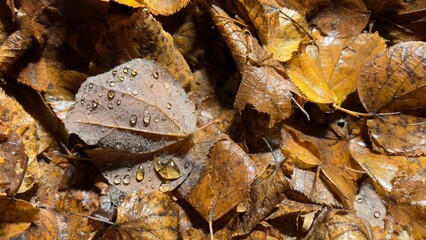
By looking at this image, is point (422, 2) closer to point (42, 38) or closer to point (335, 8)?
point (335, 8)

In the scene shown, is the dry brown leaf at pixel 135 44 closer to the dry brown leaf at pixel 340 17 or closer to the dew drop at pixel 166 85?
the dew drop at pixel 166 85

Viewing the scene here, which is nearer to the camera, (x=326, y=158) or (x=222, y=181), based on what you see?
(x=222, y=181)

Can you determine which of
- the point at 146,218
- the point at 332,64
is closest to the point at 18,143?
the point at 146,218

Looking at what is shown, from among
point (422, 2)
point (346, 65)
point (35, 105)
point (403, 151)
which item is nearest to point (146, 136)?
point (35, 105)

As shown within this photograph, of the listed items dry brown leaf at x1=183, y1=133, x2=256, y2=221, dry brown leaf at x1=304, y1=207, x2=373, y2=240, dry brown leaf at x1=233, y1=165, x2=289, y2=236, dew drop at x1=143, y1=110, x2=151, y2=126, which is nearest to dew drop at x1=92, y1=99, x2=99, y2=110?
dew drop at x1=143, y1=110, x2=151, y2=126

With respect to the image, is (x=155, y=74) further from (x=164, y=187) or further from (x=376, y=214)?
(x=376, y=214)

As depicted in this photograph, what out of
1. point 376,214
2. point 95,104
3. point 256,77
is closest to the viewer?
point 95,104

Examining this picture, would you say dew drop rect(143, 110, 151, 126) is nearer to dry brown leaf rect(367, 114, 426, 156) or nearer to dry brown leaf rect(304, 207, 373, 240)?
dry brown leaf rect(304, 207, 373, 240)
